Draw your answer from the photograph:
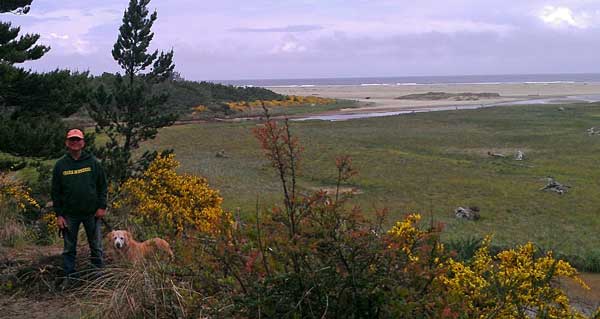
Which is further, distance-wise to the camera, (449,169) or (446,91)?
(446,91)

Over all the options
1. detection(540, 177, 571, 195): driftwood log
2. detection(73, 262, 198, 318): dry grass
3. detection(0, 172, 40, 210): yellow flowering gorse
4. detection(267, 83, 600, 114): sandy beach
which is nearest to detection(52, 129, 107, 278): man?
detection(73, 262, 198, 318): dry grass

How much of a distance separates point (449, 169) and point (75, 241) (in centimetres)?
1878

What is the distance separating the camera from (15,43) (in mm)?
12773

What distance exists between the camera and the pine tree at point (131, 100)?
42.3ft

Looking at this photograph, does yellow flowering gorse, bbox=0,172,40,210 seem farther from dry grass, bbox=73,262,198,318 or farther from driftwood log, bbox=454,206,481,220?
driftwood log, bbox=454,206,481,220

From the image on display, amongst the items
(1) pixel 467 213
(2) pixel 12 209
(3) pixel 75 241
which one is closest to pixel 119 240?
(3) pixel 75 241

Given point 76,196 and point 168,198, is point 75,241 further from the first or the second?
point 168,198

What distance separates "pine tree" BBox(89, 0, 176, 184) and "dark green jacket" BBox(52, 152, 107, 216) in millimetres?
5404

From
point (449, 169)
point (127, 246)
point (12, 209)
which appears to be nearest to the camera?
point (127, 246)

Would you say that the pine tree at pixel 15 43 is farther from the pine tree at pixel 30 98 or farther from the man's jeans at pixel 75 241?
the man's jeans at pixel 75 241

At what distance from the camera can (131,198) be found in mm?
10336

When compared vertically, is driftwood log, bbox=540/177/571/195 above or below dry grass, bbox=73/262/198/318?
below

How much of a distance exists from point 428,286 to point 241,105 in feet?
206

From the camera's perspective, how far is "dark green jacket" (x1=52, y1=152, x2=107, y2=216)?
6.89 metres
